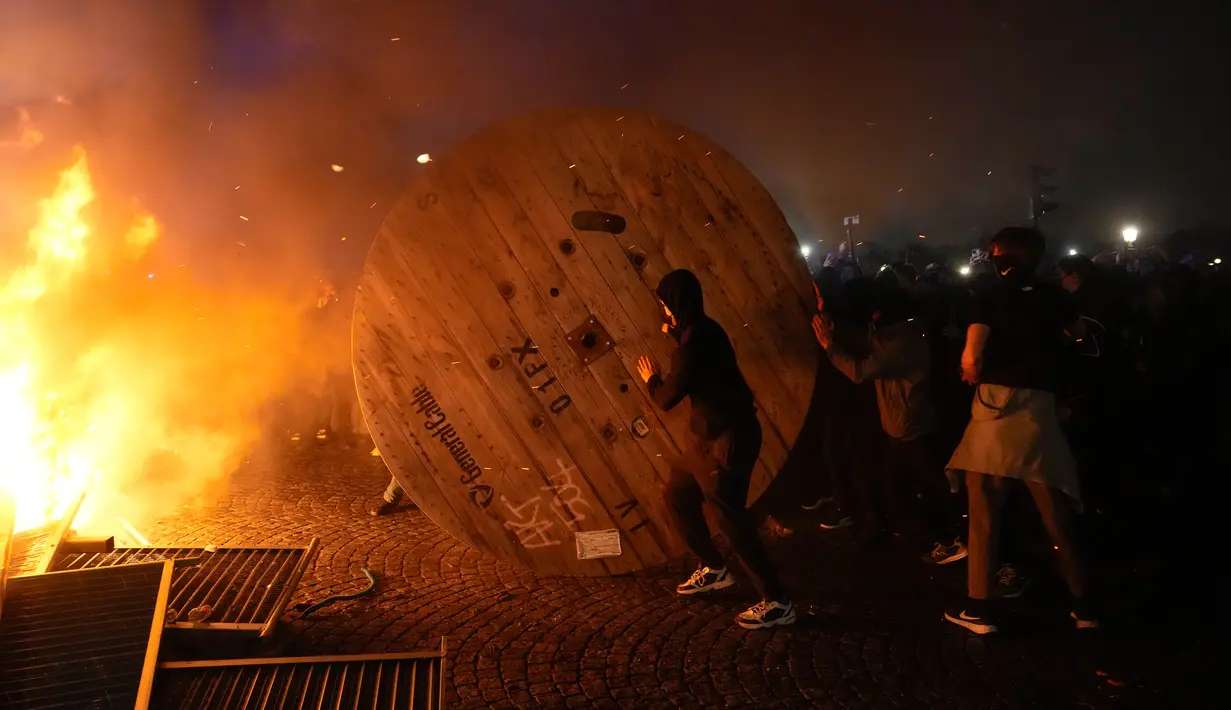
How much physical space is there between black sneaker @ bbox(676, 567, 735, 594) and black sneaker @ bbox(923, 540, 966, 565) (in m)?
1.52

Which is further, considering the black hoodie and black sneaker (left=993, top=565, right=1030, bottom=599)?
black sneaker (left=993, top=565, right=1030, bottom=599)

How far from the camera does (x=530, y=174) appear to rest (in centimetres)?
470

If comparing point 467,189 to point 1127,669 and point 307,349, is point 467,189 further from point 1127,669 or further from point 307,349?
point 307,349

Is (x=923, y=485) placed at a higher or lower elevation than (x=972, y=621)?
higher

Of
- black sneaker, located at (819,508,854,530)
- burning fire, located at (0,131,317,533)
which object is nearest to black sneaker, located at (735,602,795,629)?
black sneaker, located at (819,508,854,530)


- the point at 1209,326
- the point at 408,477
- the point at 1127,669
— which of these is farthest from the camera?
the point at 1209,326

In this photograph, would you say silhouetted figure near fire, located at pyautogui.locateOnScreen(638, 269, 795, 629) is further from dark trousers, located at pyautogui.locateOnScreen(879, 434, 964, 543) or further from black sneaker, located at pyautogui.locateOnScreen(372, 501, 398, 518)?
black sneaker, located at pyautogui.locateOnScreen(372, 501, 398, 518)

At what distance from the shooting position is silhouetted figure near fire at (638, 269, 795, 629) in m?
4.04

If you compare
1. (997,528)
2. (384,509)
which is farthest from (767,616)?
(384,509)

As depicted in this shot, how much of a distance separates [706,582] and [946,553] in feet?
Result: 5.76

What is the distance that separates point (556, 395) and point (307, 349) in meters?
5.93

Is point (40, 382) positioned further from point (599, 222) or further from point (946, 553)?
point (946, 553)

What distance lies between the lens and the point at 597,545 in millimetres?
4637

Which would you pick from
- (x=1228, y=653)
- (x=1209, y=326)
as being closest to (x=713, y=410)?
(x=1228, y=653)
